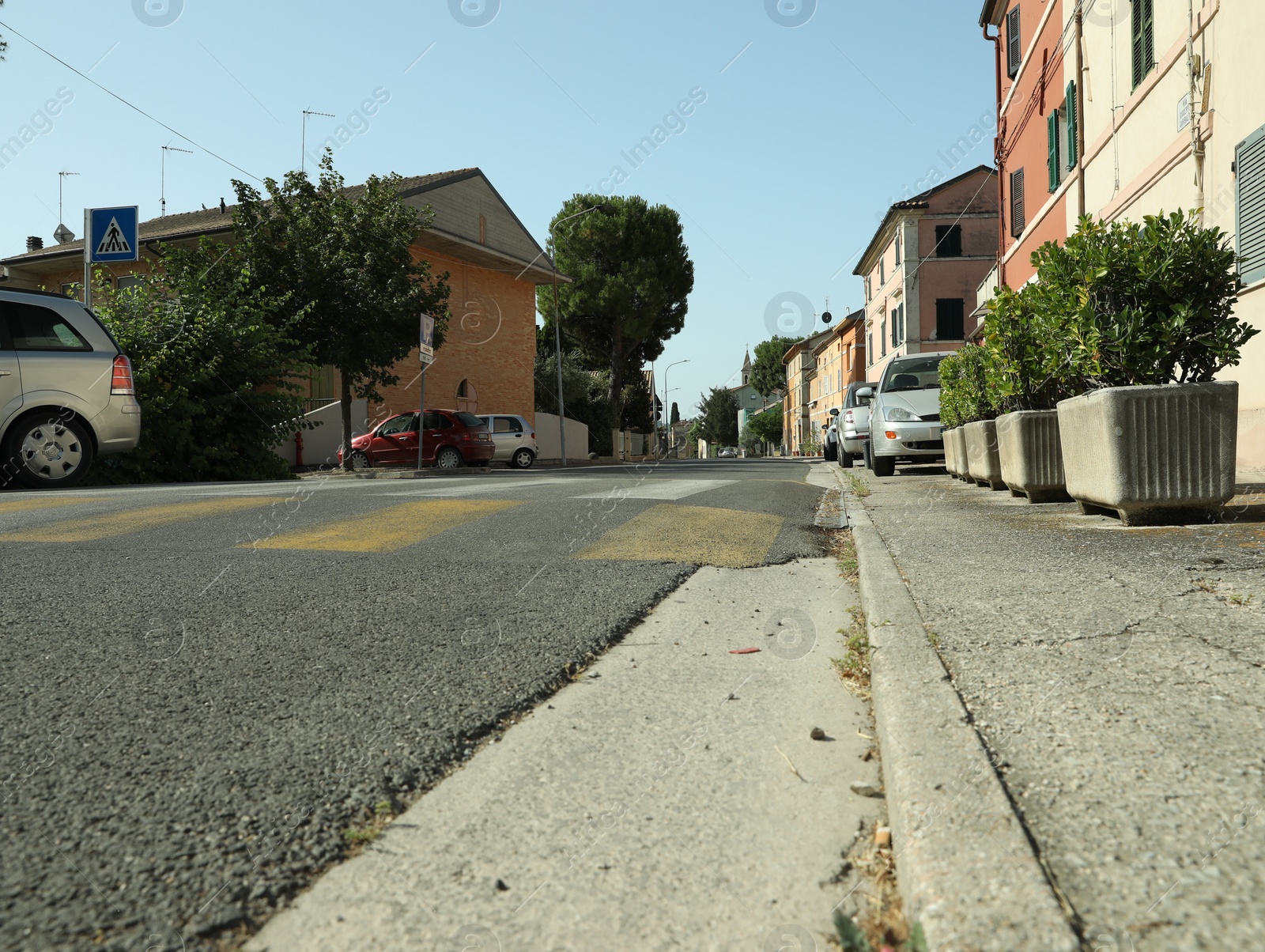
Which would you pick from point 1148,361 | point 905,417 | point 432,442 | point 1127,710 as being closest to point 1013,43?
point 905,417

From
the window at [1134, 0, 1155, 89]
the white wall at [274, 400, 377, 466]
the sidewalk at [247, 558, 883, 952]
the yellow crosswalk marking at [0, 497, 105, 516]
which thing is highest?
the window at [1134, 0, 1155, 89]

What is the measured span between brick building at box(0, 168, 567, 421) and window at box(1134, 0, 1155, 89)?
20.6 m

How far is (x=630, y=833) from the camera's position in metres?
1.86

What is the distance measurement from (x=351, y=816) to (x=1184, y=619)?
2.59m

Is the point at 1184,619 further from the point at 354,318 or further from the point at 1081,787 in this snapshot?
the point at 354,318

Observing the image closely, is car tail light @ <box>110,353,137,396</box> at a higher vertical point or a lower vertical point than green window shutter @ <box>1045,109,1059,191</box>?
lower

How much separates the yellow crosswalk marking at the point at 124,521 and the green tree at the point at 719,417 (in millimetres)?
106437

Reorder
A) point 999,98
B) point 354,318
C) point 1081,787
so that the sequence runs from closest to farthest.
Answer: point 1081,787
point 354,318
point 999,98

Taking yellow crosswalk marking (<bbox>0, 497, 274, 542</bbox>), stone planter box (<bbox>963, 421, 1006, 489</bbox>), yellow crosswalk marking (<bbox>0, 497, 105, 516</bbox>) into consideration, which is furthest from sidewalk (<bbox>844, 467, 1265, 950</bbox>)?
yellow crosswalk marking (<bbox>0, 497, 105, 516</bbox>)

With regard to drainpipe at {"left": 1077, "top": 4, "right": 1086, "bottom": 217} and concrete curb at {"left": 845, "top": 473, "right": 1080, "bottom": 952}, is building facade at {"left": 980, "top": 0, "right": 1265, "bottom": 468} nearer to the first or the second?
drainpipe at {"left": 1077, "top": 4, "right": 1086, "bottom": 217}

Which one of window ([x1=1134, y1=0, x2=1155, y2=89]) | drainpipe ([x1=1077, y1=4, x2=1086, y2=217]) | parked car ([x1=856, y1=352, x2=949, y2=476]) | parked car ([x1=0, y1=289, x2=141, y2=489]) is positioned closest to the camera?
parked car ([x1=0, y1=289, x2=141, y2=489])

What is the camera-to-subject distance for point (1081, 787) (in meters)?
1.81

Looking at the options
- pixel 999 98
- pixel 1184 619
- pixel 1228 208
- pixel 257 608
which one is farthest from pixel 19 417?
pixel 999 98

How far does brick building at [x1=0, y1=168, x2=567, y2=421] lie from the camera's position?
99.0 ft
